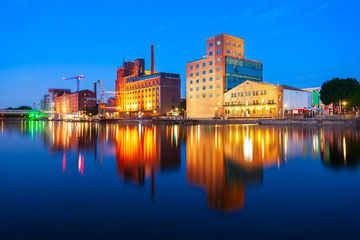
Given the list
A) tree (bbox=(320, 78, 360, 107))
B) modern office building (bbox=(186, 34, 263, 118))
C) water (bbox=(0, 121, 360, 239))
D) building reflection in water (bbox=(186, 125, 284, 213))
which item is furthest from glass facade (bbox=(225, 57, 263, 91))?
water (bbox=(0, 121, 360, 239))

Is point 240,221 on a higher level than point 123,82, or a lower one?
lower

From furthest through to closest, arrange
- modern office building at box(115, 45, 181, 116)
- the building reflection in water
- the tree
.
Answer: modern office building at box(115, 45, 181, 116)
the tree
the building reflection in water

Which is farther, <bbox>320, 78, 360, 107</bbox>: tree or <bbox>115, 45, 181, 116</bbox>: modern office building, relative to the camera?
<bbox>115, 45, 181, 116</bbox>: modern office building

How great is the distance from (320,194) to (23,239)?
328 inches

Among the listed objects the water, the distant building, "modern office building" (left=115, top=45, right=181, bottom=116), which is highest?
"modern office building" (left=115, top=45, right=181, bottom=116)

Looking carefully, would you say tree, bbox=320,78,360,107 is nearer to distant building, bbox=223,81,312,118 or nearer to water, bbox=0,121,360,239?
distant building, bbox=223,81,312,118

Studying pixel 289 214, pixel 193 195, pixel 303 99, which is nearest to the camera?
pixel 289 214

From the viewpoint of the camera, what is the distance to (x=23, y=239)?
5.47m

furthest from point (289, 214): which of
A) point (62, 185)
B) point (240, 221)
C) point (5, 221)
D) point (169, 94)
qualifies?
point (169, 94)

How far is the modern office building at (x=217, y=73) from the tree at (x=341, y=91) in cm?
3174

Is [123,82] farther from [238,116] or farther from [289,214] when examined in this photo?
[289,214]

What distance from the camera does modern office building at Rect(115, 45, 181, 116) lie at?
5408 inches

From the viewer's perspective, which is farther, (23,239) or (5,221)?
(5,221)

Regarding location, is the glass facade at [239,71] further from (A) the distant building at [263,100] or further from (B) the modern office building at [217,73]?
(A) the distant building at [263,100]
